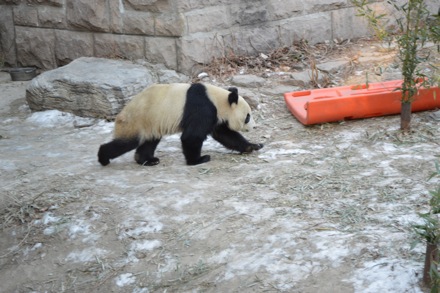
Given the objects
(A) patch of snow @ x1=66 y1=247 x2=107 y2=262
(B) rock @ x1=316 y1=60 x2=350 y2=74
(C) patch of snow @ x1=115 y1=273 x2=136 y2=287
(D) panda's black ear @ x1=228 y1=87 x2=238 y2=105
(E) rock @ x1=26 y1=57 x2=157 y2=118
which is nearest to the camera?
(C) patch of snow @ x1=115 y1=273 x2=136 y2=287

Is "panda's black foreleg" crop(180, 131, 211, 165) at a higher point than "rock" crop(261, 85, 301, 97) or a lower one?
lower

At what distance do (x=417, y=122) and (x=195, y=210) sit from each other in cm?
268

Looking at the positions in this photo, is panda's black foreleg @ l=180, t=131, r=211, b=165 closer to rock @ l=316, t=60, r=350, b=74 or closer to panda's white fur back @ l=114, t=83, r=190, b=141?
panda's white fur back @ l=114, t=83, r=190, b=141

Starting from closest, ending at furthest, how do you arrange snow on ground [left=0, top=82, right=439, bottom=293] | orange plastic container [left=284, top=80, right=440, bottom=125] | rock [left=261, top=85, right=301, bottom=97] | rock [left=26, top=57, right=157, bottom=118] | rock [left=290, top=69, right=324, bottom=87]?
snow on ground [left=0, top=82, right=439, bottom=293]
orange plastic container [left=284, top=80, right=440, bottom=125]
rock [left=26, top=57, right=157, bottom=118]
rock [left=261, top=85, right=301, bottom=97]
rock [left=290, top=69, right=324, bottom=87]

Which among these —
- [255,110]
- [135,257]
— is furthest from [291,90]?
[135,257]

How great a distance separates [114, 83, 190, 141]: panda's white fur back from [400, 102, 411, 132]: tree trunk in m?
2.06

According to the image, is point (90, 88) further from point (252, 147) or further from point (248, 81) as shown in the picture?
point (252, 147)

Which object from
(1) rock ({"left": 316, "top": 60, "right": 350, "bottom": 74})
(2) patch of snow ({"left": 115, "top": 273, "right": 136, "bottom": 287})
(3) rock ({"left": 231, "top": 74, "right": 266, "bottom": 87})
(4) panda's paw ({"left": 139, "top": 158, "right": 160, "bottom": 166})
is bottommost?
(2) patch of snow ({"left": 115, "top": 273, "right": 136, "bottom": 287})

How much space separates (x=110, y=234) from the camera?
15.3 feet

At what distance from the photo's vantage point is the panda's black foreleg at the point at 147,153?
5941mm

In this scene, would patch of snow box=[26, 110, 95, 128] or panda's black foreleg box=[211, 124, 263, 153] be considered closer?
panda's black foreleg box=[211, 124, 263, 153]

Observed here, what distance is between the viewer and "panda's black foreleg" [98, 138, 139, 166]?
5.78 m

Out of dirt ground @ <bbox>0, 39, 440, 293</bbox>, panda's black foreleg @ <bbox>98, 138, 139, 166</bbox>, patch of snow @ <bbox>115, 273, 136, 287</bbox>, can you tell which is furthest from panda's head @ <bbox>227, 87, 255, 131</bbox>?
Result: patch of snow @ <bbox>115, 273, 136, 287</bbox>

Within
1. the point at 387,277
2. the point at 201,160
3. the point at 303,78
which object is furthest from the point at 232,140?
the point at 387,277
